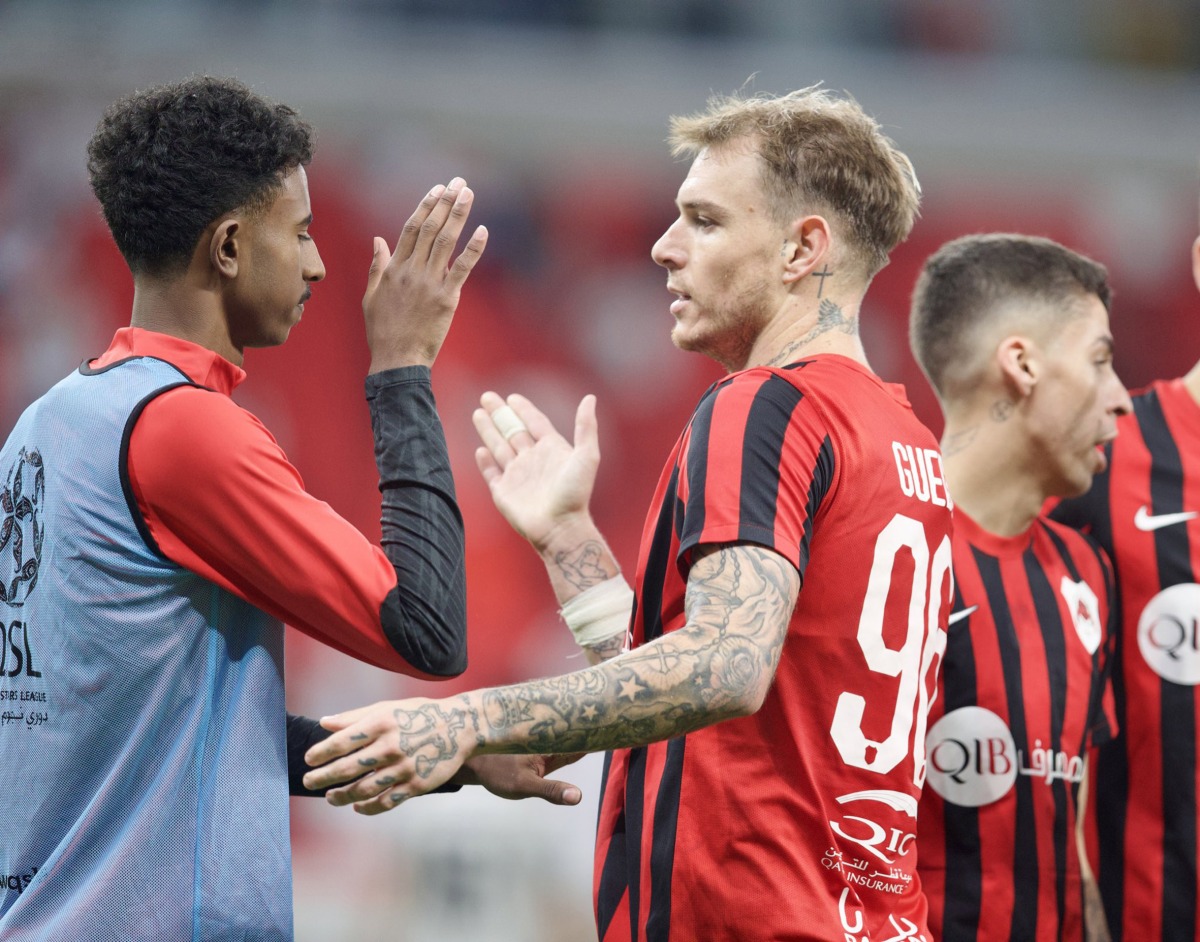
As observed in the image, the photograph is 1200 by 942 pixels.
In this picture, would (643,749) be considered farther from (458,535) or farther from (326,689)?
(326,689)

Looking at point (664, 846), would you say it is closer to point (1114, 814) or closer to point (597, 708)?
point (597, 708)

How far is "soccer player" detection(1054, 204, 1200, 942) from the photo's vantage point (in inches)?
120

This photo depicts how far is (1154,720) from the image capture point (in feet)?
10.1

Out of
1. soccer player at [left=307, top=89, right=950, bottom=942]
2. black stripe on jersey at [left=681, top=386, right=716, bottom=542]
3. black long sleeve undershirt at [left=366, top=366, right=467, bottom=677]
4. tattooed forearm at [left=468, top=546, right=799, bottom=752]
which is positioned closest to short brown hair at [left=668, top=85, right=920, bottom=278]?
soccer player at [left=307, top=89, right=950, bottom=942]

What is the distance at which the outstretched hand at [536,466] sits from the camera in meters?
2.83

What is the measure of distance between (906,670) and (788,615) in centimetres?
38

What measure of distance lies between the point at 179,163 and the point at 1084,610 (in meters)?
2.18

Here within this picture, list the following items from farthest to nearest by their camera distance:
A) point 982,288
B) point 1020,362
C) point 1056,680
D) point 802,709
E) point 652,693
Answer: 1. point 982,288
2. point 1020,362
3. point 1056,680
4. point 802,709
5. point 652,693

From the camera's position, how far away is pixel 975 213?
385 inches

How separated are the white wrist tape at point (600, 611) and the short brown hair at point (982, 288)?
1.09 m

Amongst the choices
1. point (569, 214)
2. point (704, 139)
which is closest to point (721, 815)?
point (704, 139)

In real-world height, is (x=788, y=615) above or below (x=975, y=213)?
below

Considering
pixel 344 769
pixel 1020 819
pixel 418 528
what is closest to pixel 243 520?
pixel 418 528

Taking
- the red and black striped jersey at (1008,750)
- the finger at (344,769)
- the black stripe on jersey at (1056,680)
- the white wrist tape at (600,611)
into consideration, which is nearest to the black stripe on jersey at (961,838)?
the red and black striped jersey at (1008,750)
